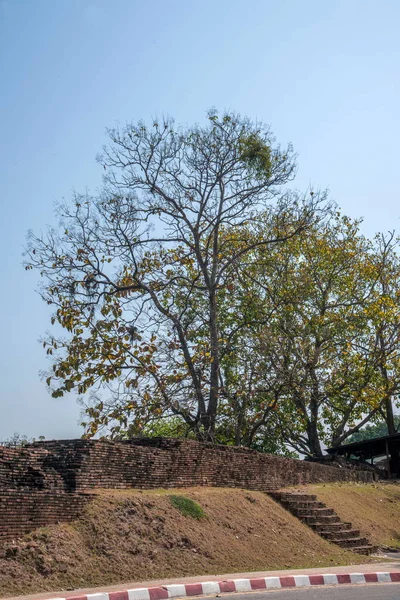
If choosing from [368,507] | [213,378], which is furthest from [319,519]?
[213,378]

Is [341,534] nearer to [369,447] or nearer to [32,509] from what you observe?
[32,509]

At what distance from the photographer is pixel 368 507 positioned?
19984mm

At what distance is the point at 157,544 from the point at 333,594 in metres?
2.61

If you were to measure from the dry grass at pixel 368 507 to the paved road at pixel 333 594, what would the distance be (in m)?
6.42

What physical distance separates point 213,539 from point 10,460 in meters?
3.76

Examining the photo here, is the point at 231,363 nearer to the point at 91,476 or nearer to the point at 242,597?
the point at 91,476

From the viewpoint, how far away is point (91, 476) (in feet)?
37.4

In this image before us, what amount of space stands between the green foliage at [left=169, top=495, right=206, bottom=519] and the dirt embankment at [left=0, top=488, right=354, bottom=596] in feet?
0.21

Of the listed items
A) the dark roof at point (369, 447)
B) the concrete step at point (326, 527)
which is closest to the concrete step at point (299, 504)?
the concrete step at point (326, 527)

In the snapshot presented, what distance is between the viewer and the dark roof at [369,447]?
102 feet

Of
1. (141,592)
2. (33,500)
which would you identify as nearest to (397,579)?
(141,592)

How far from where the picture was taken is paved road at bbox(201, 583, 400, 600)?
909 cm

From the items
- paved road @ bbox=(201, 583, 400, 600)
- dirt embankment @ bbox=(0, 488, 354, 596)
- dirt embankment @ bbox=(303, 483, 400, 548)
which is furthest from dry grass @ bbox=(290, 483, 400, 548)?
paved road @ bbox=(201, 583, 400, 600)

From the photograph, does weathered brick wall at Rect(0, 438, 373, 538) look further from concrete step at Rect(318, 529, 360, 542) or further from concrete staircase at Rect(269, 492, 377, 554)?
concrete step at Rect(318, 529, 360, 542)
